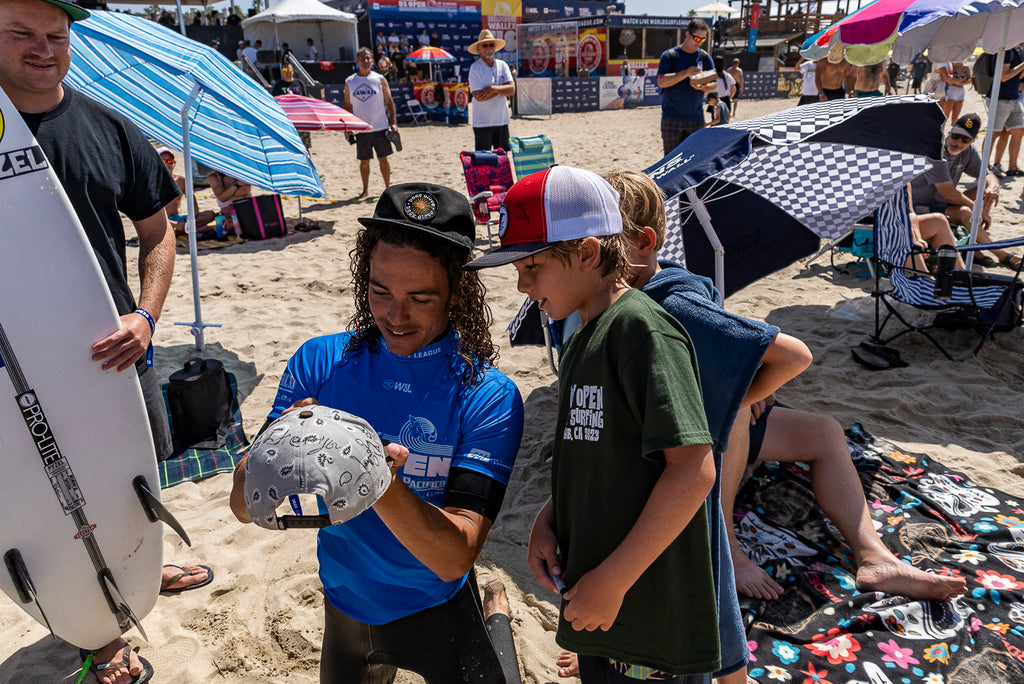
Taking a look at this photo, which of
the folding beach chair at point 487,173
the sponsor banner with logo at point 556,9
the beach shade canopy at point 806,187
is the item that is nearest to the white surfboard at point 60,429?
the beach shade canopy at point 806,187

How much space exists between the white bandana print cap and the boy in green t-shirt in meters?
0.46

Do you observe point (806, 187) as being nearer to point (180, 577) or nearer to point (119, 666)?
point (180, 577)

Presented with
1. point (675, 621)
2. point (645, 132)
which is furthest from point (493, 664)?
point (645, 132)

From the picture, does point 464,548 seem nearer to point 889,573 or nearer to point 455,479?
point 455,479

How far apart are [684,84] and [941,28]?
8.14 feet

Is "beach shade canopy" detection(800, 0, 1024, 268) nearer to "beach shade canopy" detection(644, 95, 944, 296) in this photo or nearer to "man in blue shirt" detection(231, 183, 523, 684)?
"beach shade canopy" detection(644, 95, 944, 296)

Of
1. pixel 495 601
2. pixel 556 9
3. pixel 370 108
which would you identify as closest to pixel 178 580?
pixel 495 601

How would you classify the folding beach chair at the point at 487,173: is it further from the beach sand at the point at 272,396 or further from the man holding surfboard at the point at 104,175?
the man holding surfboard at the point at 104,175

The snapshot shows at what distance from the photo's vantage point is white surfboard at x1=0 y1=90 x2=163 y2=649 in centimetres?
188

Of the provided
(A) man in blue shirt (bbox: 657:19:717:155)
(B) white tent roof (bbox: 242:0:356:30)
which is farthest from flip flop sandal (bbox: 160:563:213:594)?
(B) white tent roof (bbox: 242:0:356:30)

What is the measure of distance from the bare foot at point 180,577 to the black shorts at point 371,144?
706 centimetres

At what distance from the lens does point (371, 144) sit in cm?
897

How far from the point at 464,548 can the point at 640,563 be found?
324 mm

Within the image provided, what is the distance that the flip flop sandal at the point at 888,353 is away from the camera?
14.1 ft
